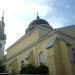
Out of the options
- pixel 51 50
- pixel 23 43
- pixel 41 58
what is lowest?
pixel 41 58

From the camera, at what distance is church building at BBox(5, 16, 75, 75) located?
1695 cm

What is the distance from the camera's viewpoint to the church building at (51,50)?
17.0 m

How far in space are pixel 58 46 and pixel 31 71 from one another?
444cm

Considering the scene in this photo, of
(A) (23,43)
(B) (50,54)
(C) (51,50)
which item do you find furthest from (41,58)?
(A) (23,43)

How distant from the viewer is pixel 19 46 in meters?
29.0

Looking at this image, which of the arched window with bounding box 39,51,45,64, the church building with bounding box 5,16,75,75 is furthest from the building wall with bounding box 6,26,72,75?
the arched window with bounding box 39,51,45,64

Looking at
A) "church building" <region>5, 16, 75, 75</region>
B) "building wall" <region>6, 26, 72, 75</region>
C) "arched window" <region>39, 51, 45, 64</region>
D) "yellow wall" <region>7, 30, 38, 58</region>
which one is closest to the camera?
"building wall" <region>6, 26, 72, 75</region>

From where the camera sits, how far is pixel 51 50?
57.5 feet

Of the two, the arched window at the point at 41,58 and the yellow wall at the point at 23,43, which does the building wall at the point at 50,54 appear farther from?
the arched window at the point at 41,58

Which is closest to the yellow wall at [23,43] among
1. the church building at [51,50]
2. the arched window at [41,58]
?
the church building at [51,50]

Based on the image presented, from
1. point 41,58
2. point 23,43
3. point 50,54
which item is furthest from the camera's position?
point 23,43

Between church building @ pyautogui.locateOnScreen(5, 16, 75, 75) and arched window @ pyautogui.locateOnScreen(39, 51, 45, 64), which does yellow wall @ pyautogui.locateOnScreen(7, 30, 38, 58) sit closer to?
church building @ pyautogui.locateOnScreen(5, 16, 75, 75)

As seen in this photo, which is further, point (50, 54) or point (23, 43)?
point (23, 43)

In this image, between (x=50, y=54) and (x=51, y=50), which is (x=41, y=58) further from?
(x=51, y=50)
